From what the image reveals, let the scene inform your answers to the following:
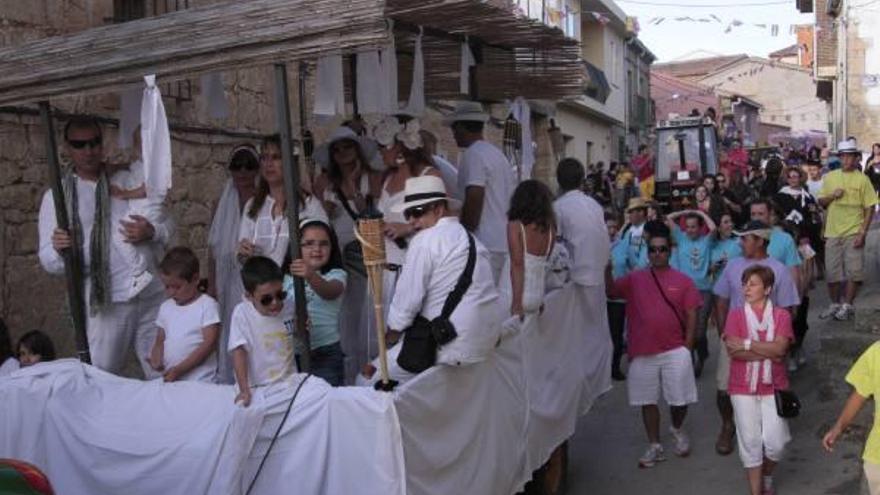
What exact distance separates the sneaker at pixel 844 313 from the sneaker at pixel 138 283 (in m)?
6.61

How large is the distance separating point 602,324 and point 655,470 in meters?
1.07

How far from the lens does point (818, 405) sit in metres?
7.92

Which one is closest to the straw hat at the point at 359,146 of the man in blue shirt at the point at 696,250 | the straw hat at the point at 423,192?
the straw hat at the point at 423,192

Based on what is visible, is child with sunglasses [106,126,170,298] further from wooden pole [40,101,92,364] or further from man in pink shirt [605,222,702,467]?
man in pink shirt [605,222,702,467]

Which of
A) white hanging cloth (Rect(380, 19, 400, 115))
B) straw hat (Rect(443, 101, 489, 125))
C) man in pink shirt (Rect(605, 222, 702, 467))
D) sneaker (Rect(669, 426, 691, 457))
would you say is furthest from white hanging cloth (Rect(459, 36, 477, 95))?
sneaker (Rect(669, 426, 691, 457))

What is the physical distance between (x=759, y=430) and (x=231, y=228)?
3.34 meters

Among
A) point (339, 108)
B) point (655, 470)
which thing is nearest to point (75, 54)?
point (339, 108)

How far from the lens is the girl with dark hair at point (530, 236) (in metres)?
5.63

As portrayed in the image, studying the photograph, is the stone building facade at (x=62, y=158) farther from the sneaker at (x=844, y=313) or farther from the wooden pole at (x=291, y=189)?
the sneaker at (x=844, y=313)

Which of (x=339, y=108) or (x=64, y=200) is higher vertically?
(x=339, y=108)

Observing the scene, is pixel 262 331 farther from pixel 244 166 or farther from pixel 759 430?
pixel 759 430

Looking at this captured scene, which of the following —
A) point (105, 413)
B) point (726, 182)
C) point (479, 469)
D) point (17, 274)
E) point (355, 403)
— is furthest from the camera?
point (726, 182)

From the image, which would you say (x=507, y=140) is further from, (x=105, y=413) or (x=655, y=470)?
(x=105, y=413)

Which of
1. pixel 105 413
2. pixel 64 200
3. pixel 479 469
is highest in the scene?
pixel 64 200
